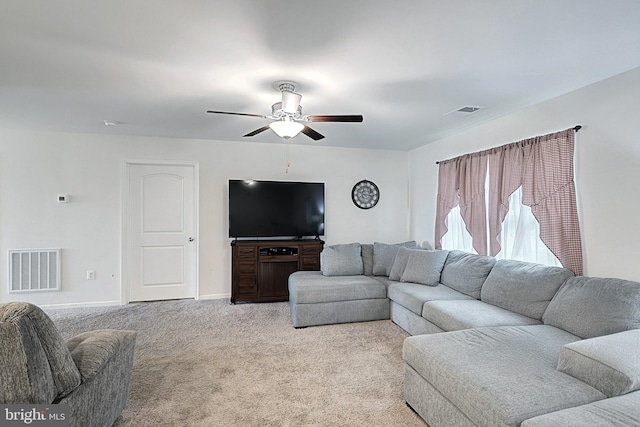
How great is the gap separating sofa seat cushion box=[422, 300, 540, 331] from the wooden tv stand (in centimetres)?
210

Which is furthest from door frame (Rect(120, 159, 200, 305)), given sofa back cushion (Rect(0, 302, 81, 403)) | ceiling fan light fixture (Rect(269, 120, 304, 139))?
sofa back cushion (Rect(0, 302, 81, 403))

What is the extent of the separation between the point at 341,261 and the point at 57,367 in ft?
10.8

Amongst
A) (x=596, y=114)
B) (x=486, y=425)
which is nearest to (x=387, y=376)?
(x=486, y=425)

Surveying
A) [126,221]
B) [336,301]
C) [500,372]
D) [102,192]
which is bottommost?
[336,301]

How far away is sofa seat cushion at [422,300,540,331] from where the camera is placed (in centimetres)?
263

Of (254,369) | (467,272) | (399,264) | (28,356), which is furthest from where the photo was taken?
(399,264)

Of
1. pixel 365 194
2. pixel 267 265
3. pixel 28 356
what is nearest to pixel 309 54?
pixel 28 356

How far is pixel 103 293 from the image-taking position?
456 centimetres

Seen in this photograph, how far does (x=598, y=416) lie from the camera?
135 centimetres

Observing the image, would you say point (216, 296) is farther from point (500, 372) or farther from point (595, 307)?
point (595, 307)

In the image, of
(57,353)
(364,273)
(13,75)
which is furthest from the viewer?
(364,273)

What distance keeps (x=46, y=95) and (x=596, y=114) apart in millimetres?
4893

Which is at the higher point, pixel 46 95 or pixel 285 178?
pixel 46 95

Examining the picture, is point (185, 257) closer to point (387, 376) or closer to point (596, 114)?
point (387, 376)
